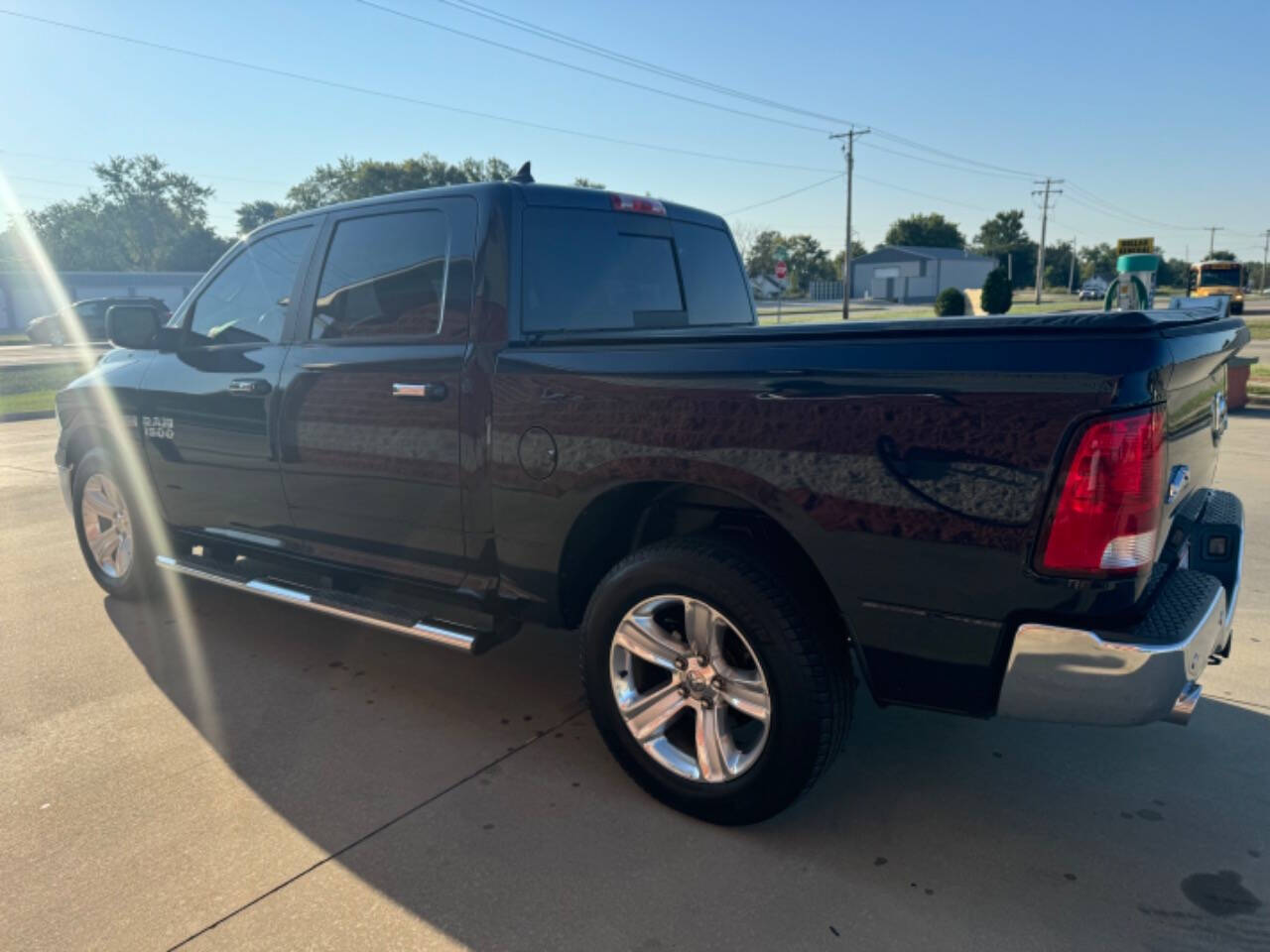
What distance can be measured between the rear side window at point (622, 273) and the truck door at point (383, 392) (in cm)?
26

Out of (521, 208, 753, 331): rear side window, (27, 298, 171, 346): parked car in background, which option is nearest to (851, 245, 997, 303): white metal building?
(27, 298, 171, 346): parked car in background

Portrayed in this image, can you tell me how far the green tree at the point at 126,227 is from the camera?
89.6 meters

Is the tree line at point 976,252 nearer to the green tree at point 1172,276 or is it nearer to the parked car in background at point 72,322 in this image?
the green tree at point 1172,276

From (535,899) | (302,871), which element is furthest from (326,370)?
(535,899)

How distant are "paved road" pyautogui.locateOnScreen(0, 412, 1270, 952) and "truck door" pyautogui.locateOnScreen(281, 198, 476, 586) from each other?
0.69 m

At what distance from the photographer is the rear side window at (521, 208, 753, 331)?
3.35m

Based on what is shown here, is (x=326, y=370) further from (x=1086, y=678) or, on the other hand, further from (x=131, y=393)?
(x=1086, y=678)

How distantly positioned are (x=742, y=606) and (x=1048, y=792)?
1291mm

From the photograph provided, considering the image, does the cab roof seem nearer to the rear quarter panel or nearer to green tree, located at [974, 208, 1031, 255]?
the rear quarter panel

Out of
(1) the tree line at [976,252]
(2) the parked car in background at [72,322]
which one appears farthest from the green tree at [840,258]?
(2) the parked car in background at [72,322]

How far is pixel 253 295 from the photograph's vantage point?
13.6 ft

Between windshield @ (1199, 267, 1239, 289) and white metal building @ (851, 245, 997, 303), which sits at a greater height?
white metal building @ (851, 245, 997, 303)

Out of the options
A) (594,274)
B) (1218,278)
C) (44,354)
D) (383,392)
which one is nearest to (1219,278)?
(1218,278)

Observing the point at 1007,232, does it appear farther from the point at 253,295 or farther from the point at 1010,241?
the point at 253,295
